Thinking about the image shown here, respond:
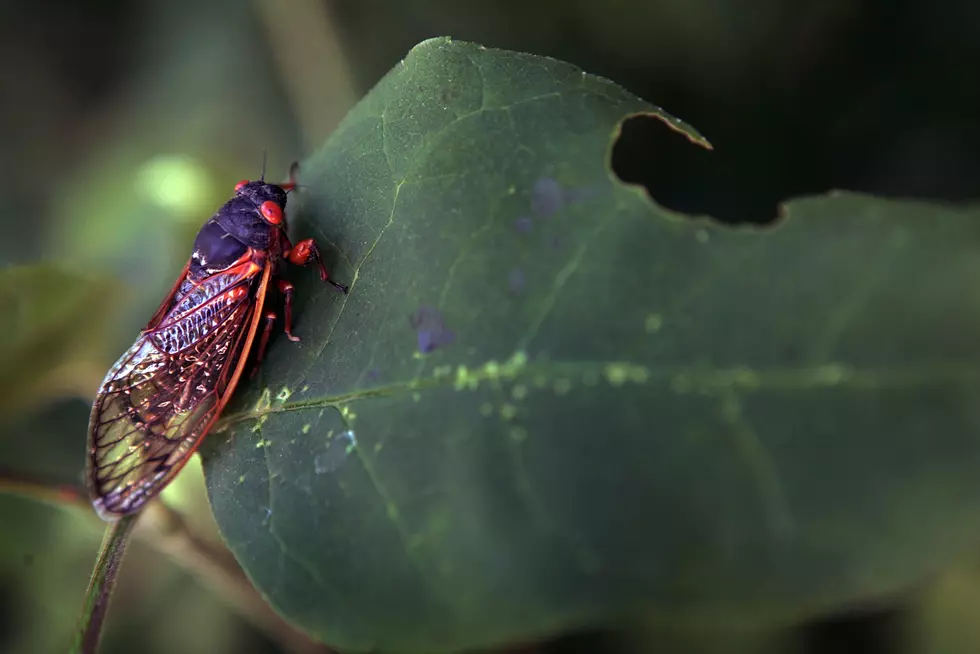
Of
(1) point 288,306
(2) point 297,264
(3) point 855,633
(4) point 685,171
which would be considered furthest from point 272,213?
(3) point 855,633

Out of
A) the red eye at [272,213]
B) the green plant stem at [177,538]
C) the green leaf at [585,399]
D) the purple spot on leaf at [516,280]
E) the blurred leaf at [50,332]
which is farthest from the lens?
the blurred leaf at [50,332]

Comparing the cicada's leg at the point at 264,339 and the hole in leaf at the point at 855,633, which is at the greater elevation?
the cicada's leg at the point at 264,339

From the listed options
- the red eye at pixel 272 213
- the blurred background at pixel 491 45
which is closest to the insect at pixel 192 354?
the red eye at pixel 272 213

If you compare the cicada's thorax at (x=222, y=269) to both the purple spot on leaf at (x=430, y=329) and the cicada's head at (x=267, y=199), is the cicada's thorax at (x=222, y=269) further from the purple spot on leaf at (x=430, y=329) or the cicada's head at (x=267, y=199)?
the purple spot on leaf at (x=430, y=329)

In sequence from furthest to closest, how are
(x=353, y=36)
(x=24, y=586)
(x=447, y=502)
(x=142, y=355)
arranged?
(x=353, y=36)
(x=24, y=586)
(x=142, y=355)
(x=447, y=502)

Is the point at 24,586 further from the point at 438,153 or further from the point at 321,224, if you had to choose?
the point at 438,153

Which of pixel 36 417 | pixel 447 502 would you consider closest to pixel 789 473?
pixel 447 502
